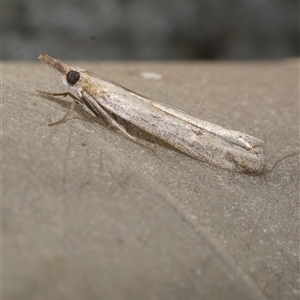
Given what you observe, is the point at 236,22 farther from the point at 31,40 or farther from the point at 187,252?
the point at 187,252

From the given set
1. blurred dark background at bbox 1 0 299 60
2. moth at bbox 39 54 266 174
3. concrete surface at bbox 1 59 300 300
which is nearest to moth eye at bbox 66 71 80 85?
moth at bbox 39 54 266 174

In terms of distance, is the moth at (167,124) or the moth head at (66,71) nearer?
the moth at (167,124)

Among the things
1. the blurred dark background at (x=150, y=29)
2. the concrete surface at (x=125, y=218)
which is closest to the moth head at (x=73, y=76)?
the concrete surface at (x=125, y=218)

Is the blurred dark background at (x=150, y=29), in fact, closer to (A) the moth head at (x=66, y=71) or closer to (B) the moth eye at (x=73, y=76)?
(A) the moth head at (x=66, y=71)

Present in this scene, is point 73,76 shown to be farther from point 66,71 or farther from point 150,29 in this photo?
point 150,29

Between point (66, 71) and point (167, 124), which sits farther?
point (66, 71)

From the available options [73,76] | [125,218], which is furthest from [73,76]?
[125,218]

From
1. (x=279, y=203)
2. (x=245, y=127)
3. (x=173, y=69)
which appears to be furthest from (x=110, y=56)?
(x=279, y=203)
